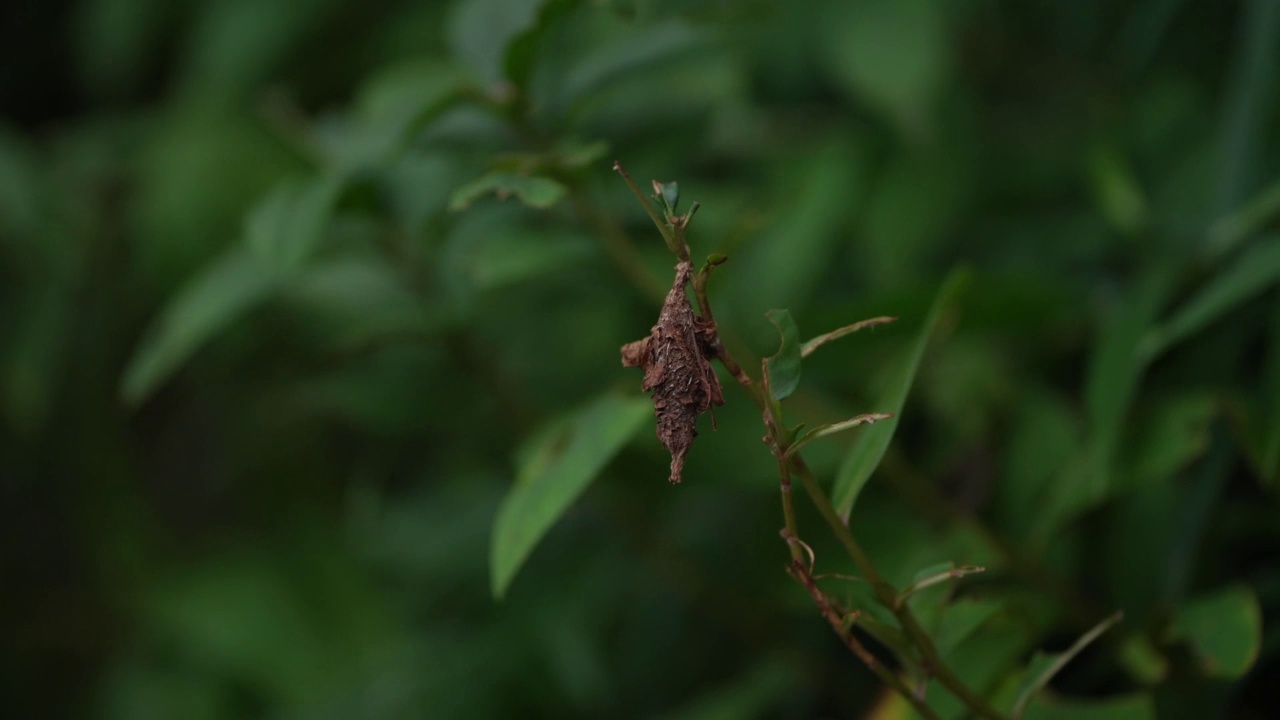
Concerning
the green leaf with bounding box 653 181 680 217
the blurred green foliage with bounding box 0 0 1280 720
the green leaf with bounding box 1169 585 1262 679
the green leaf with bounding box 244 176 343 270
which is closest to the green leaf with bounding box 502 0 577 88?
the blurred green foliage with bounding box 0 0 1280 720

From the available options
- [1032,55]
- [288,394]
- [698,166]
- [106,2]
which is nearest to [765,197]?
[698,166]

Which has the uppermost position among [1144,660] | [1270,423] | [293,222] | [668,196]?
[668,196]

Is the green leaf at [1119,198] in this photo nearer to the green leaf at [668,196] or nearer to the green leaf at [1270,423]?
the green leaf at [1270,423]

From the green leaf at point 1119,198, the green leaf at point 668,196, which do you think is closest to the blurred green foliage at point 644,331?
the green leaf at point 1119,198

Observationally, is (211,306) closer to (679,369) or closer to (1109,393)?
(679,369)

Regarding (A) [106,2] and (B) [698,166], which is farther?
(A) [106,2]

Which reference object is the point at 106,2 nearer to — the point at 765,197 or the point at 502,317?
the point at 502,317

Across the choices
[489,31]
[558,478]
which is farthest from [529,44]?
[558,478]
